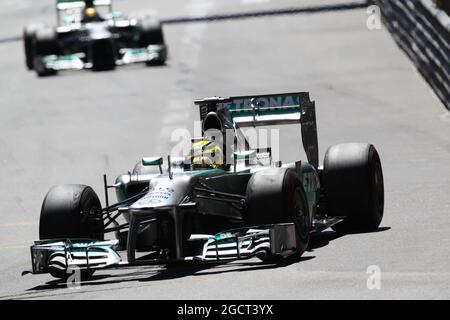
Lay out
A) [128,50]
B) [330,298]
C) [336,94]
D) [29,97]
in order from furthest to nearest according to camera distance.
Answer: [128,50] < [29,97] < [336,94] < [330,298]

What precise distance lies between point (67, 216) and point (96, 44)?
17.5 m

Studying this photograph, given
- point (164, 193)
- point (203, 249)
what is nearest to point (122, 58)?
point (164, 193)

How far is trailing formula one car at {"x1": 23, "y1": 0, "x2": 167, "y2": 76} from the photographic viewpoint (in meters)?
30.7

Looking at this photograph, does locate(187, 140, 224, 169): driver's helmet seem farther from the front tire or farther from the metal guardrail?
the front tire

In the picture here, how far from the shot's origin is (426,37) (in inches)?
992

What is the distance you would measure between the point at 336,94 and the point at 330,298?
15990 millimetres

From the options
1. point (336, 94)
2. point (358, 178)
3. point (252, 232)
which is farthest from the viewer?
point (336, 94)

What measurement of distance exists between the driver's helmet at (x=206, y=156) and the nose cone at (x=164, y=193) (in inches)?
38.1

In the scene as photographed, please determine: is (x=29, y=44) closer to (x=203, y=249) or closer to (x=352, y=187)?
(x=352, y=187)

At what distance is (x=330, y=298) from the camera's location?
1032 cm

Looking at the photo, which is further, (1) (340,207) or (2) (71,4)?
→ (2) (71,4)

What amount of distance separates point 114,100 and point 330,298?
1777 centimetres
